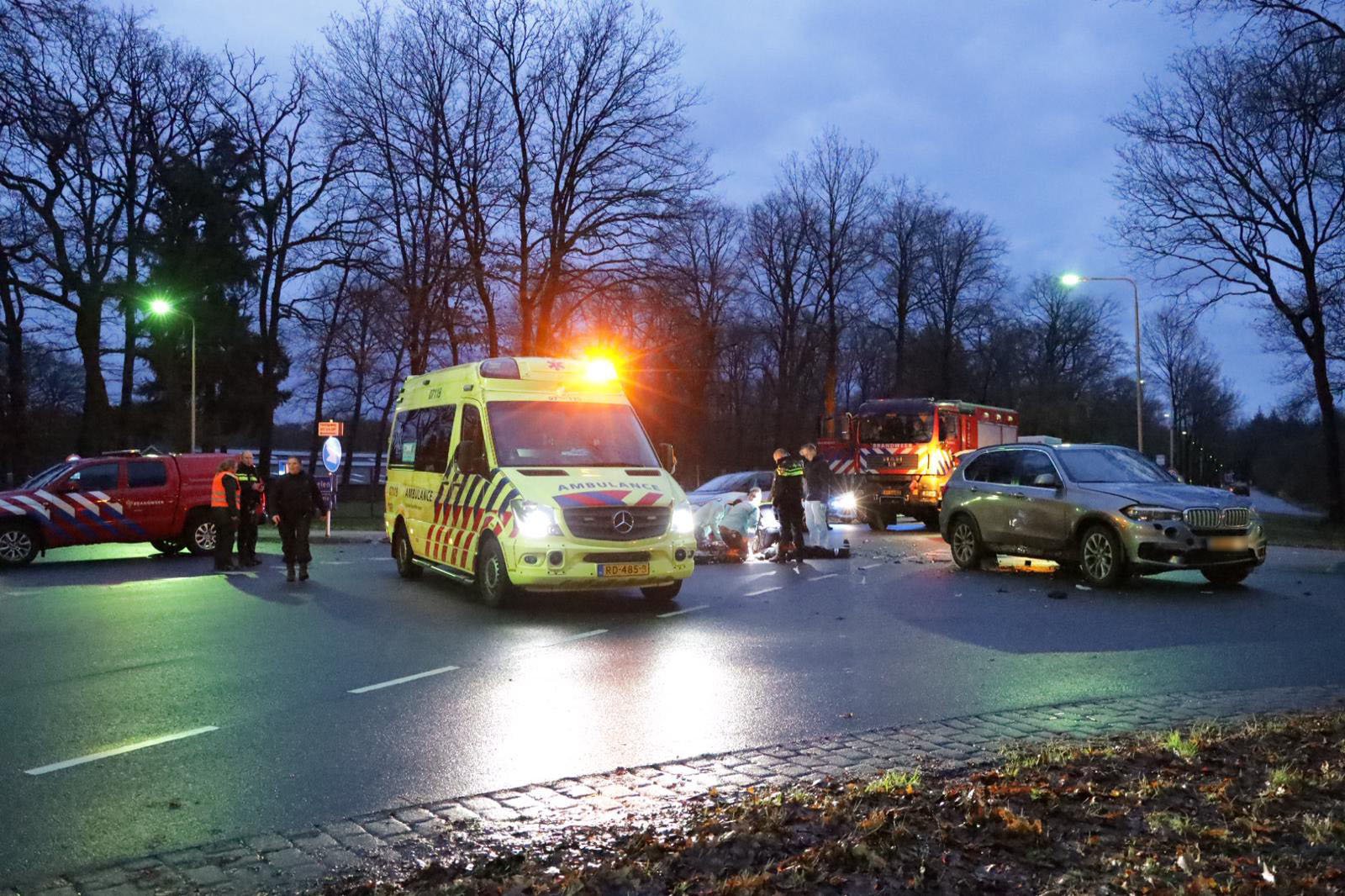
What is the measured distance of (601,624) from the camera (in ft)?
37.8

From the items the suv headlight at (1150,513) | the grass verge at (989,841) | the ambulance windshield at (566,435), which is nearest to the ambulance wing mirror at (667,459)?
the ambulance windshield at (566,435)

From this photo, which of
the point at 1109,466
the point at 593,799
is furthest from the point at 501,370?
the point at 593,799

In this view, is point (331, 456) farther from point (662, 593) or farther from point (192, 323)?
point (662, 593)

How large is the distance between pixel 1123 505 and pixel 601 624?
22.2ft

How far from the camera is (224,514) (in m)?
18.2

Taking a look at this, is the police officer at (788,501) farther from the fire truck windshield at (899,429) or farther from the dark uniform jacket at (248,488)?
the fire truck windshield at (899,429)

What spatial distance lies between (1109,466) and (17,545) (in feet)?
57.3

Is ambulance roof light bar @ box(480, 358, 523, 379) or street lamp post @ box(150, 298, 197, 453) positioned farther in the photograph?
street lamp post @ box(150, 298, 197, 453)

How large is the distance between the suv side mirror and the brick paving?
25.7 feet

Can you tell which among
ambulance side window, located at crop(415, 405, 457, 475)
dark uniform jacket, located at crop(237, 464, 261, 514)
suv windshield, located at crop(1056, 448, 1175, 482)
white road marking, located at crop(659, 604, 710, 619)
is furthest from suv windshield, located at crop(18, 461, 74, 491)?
suv windshield, located at crop(1056, 448, 1175, 482)

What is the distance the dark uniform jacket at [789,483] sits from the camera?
17953 mm

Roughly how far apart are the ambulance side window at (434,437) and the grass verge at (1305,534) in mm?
16124

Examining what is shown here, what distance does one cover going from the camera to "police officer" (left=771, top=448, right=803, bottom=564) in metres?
18.0

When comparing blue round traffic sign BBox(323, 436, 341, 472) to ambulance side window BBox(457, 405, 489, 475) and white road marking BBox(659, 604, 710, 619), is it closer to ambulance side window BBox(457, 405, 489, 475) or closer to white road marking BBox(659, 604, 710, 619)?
ambulance side window BBox(457, 405, 489, 475)
